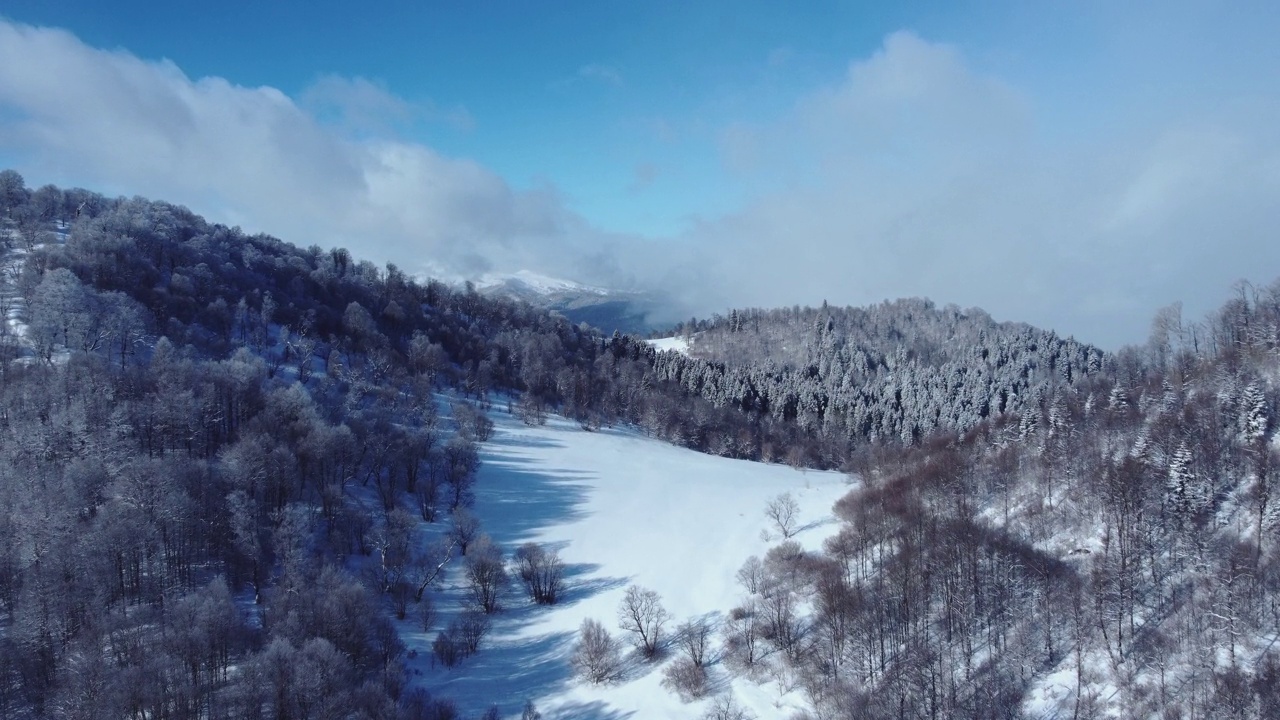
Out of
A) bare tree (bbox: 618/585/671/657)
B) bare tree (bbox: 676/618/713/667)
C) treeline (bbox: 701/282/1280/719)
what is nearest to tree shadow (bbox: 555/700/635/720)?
bare tree (bbox: 618/585/671/657)

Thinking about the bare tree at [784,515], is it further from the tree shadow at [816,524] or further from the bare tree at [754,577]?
the bare tree at [754,577]

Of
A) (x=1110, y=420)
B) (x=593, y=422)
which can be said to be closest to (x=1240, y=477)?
(x=1110, y=420)

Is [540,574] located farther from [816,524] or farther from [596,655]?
[816,524]

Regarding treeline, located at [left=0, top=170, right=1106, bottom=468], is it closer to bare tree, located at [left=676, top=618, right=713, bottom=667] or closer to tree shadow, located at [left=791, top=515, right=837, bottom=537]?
tree shadow, located at [left=791, top=515, right=837, bottom=537]

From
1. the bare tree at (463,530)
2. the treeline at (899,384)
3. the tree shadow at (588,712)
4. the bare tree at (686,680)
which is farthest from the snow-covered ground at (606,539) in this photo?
the treeline at (899,384)

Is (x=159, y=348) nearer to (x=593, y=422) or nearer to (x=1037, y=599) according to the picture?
(x=593, y=422)

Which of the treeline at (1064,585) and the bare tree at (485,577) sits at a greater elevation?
the treeline at (1064,585)

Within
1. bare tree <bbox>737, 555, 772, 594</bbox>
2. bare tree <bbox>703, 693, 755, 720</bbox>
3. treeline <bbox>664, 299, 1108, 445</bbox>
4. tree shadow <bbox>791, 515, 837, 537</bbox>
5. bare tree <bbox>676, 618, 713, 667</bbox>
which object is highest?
treeline <bbox>664, 299, 1108, 445</bbox>

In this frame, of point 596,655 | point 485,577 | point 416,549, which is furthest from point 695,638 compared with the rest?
point 416,549
